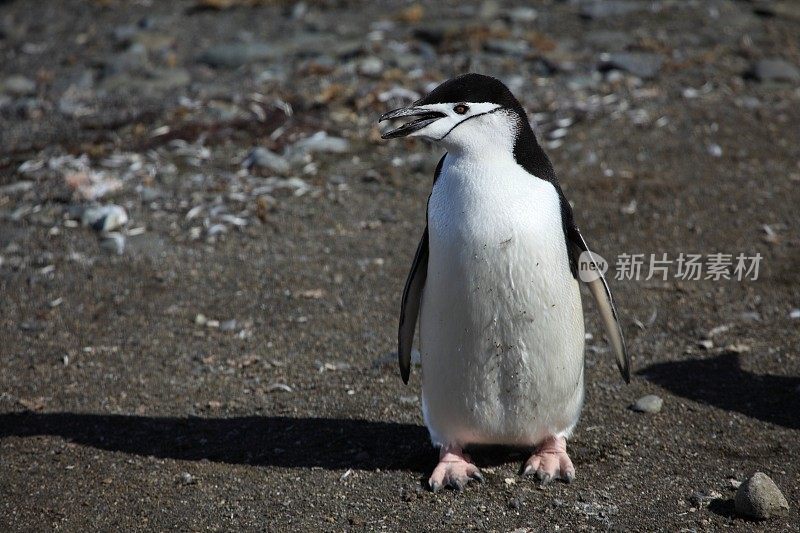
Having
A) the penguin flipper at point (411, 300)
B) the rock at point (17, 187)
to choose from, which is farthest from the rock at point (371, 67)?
the penguin flipper at point (411, 300)

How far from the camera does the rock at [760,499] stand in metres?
3.10

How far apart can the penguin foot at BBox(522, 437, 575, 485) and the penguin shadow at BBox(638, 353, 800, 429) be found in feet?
2.90

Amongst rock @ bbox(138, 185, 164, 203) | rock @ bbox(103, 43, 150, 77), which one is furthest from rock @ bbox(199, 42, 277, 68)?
Result: rock @ bbox(138, 185, 164, 203)

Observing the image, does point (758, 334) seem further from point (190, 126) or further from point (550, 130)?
point (190, 126)

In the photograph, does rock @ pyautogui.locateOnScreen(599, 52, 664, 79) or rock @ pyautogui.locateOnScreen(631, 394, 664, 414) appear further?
rock @ pyautogui.locateOnScreen(599, 52, 664, 79)

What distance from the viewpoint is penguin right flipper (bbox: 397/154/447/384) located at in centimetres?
339

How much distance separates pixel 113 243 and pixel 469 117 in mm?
3234

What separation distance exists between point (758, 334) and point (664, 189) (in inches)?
70.8

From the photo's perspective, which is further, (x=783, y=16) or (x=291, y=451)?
(x=783, y=16)

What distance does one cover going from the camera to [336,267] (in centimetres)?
544

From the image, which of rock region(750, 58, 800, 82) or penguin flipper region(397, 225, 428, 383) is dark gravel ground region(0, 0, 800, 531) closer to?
rock region(750, 58, 800, 82)

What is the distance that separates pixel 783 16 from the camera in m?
9.01

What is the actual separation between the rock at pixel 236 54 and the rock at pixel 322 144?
1.98 metres

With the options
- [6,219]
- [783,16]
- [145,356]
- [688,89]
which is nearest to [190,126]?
[6,219]
